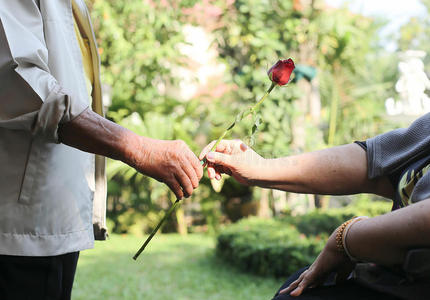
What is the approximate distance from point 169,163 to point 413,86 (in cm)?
696

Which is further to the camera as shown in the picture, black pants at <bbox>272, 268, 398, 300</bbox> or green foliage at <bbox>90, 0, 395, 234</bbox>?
green foliage at <bbox>90, 0, 395, 234</bbox>

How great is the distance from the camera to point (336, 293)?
1.38m

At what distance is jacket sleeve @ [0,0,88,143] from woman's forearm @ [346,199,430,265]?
867 millimetres

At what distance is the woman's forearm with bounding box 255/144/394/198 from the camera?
5.47 feet

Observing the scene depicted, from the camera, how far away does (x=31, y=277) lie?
160 cm

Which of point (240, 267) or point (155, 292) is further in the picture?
point (240, 267)

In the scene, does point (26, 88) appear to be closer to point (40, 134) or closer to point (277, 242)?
point (40, 134)

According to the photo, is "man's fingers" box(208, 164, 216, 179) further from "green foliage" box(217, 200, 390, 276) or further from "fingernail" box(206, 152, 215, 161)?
"green foliage" box(217, 200, 390, 276)

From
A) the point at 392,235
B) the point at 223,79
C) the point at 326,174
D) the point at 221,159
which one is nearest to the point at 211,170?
the point at 221,159

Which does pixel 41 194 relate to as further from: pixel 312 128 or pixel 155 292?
pixel 312 128

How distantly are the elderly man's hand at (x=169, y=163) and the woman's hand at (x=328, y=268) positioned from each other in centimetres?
45

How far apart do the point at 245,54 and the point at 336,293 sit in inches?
251

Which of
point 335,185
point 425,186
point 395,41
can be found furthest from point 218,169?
point 395,41

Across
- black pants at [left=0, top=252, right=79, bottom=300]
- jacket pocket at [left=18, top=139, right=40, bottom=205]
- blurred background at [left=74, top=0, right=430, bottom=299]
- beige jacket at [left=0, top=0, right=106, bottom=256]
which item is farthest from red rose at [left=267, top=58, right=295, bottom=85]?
blurred background at [left=74, top=0, right=430, bottom=299]
